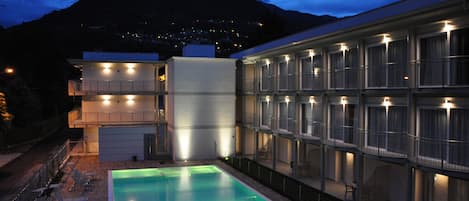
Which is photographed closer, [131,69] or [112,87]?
[112,87]

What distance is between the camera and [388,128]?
14641 mm

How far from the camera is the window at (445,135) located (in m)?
11.4

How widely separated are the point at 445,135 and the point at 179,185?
11816 mm

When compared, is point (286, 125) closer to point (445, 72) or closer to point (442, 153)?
point (445, 72)

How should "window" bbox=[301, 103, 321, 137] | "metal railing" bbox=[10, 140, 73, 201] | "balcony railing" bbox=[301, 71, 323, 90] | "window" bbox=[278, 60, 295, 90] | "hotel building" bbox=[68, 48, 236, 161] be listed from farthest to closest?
"hotel building" bbox=[68, 48, 236, 161] → "window" bbox=[278, 60, 295, 90] → "window" bbox=[301, 103, 321, 137] → "balcony railing" bbox=[301, 71, 323, 90] → "metal railing" bbox=[10, 140, 73, 201]

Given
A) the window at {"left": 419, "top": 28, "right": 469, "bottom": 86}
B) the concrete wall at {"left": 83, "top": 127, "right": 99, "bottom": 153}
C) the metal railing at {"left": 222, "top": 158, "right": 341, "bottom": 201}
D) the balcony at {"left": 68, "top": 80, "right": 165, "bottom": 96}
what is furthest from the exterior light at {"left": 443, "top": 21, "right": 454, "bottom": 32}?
the concrete wall at {"left": 83, "top": 127, "right": 99, "bottom": 153}

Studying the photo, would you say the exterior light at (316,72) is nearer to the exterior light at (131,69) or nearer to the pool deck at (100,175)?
the pool deck at (100,175)

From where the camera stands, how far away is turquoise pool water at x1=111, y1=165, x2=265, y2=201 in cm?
1727

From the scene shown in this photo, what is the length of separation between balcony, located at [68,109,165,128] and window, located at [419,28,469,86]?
18.9 meters

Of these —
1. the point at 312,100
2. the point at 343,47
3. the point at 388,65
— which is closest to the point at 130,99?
the point at 312,100

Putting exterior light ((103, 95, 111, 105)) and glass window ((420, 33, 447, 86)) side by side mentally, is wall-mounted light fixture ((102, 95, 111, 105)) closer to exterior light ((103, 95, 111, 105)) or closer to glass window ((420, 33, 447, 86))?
exterior light ((103, 95, 111, 105))

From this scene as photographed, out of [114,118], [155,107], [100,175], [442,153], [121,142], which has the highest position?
[155,107]

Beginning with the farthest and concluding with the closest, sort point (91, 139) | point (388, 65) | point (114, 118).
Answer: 1. point (91, 139)
2. point (114, 118)
3. point (388, 65)

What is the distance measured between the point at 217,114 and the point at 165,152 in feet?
14.1
